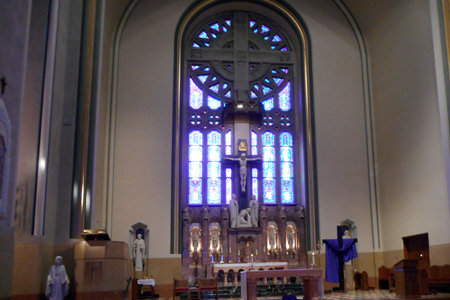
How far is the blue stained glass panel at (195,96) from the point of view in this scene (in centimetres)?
1867

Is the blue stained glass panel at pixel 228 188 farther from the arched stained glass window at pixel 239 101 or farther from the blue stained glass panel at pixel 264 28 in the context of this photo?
the blue stained glass panel at pixel 264 28

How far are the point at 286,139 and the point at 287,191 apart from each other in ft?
6.43

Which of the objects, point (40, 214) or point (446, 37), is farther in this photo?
point (446, 37)

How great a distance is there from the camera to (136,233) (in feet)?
52.7

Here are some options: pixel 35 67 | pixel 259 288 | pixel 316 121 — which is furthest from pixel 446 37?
pixel 35 67

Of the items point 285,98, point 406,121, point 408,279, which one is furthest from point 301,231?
point 408,279

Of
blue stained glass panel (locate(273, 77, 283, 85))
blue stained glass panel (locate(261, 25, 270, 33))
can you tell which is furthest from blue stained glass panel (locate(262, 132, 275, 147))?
blue stained glass panel (locate(261, 25, 270, 33))

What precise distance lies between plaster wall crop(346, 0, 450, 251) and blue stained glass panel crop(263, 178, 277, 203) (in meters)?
3.66

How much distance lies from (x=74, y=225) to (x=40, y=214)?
1.14m

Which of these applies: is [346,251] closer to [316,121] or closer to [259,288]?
[259,288]

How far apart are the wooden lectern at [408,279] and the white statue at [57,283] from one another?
23.0 ft

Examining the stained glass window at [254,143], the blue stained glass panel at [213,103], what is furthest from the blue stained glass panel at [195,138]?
the stained glass window at [254,143]

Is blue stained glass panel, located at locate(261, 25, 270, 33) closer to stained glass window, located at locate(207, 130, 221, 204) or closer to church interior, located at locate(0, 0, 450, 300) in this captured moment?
church interior, located at locate(0, 0, 450, 300)

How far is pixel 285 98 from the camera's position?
1928 cm
